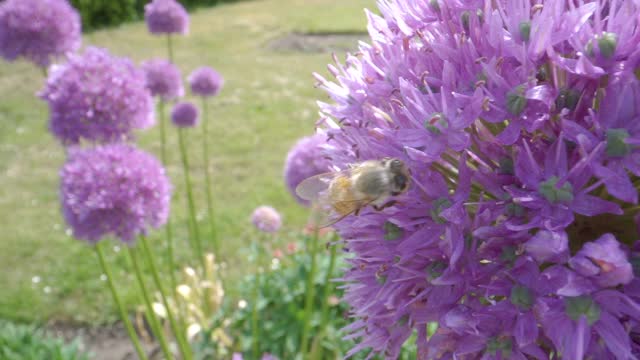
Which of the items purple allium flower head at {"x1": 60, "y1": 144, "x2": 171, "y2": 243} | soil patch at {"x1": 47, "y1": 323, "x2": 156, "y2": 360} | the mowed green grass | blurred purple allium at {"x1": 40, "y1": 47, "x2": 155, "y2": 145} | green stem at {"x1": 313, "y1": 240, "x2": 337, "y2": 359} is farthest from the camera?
the mowed green grass

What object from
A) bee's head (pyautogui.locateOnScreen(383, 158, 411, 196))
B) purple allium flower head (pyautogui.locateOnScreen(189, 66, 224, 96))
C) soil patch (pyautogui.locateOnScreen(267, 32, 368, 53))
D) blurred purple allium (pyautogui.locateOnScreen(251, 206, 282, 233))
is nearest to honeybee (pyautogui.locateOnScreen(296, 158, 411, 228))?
bee's head (pyautogui.locateOnScreen(383, 158, 411, 196))

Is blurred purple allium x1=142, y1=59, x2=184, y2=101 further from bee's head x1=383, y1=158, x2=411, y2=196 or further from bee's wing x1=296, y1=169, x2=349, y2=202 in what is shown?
bee's head x1=383, y1=158, x2=411, y2=196

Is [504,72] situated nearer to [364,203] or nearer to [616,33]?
[616,33]

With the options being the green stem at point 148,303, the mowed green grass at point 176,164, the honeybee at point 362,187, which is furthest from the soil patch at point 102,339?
the honeybee at point 362,187

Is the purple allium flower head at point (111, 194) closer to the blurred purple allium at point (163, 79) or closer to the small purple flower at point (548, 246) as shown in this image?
the blurred purple allium at point (163, 79)

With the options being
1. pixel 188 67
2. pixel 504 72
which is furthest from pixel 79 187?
pixel 188 67
